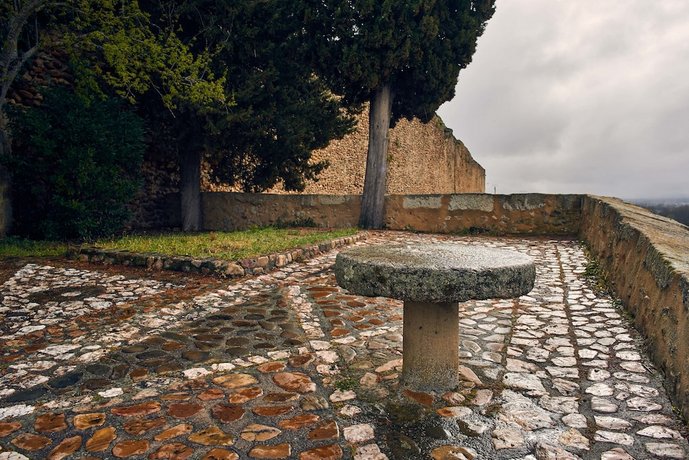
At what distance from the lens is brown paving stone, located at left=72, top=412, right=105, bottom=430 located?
2078 millimetres

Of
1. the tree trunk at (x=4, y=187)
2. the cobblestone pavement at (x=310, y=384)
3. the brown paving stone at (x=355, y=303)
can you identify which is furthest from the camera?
the tree trunk at (x=4, y=187)

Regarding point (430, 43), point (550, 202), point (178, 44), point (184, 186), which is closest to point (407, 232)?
point (550, 202)

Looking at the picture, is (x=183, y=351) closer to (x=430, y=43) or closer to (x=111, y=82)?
(x=111, y=82)

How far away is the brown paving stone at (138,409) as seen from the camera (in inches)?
86.4

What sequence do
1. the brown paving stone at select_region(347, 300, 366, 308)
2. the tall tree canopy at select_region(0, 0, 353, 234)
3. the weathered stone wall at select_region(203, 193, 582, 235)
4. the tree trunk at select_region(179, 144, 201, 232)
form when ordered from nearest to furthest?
the brown paving stone at select_region(347, 300, 366, 308), the tall tree canopy at select_region(0, 0, 353, 234), the weathered stone wall at select_region(203, 193, 582, 235), the tree trunk at select_region(179, 144, 201, 232)

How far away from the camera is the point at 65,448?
1.90m

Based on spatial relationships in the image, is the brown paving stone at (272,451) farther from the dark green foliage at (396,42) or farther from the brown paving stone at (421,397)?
the dark green foliage at (396,42)

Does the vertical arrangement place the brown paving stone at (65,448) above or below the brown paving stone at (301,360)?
below

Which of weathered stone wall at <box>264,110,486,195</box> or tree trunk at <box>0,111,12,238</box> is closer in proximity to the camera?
tree trunk at <box>0,111,12,238</box>

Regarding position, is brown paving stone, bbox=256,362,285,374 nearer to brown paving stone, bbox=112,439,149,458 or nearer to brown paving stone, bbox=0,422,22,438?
brown paving stone, bbox=112,439,149,458

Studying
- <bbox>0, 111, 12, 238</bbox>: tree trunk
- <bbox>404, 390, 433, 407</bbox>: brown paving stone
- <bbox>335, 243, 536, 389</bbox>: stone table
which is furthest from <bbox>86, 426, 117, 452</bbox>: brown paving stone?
<bbox>0, 111, 12, 238</bbox>: tree trunk

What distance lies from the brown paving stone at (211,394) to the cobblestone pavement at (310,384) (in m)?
0.01

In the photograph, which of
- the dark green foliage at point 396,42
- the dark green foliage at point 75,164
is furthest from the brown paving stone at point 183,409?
the dark green foliage at point 396,42

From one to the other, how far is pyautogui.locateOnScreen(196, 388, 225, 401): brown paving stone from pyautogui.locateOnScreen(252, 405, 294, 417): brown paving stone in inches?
9.8
